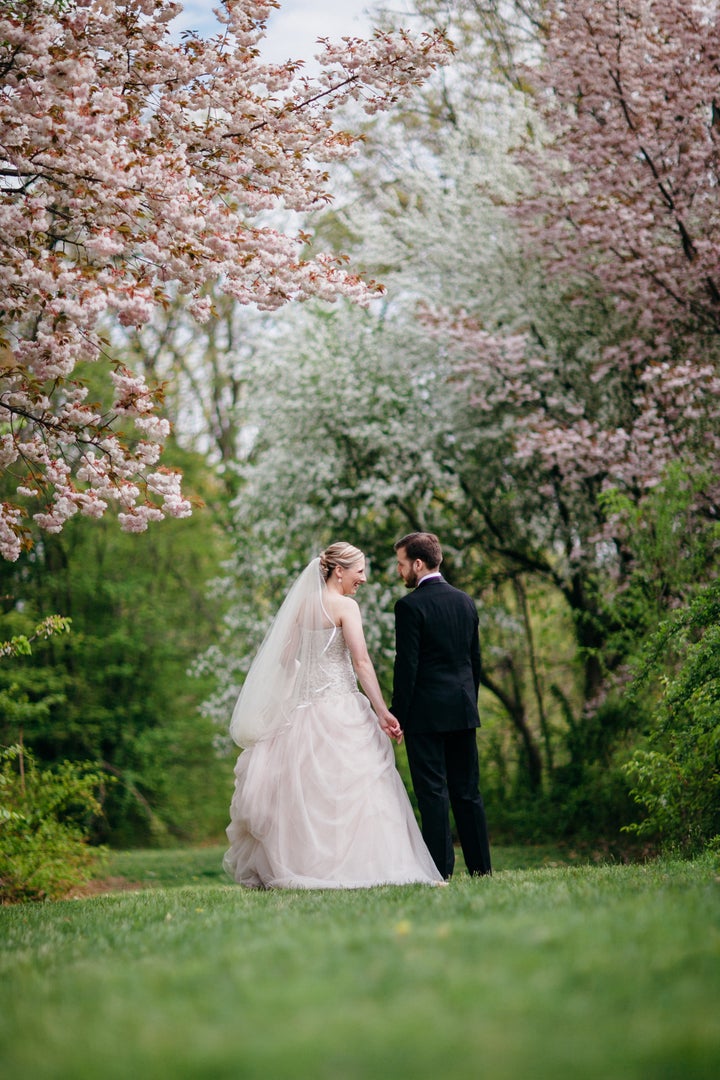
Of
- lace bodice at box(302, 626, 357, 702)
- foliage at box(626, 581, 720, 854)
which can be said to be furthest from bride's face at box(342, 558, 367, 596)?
foliage at box(626, 581, 720, 854)

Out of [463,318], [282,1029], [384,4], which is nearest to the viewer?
[282,1029]

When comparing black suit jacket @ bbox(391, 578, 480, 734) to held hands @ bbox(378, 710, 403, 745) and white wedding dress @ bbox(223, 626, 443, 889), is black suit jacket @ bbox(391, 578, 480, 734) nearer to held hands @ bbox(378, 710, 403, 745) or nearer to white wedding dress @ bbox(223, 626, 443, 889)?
held hands @ bbox(378, 710, 403, 745)

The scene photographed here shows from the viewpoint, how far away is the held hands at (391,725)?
6520mm

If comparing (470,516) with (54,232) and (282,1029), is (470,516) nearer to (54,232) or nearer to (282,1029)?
(54,232)

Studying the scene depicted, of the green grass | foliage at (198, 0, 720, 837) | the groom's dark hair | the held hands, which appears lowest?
the green grass

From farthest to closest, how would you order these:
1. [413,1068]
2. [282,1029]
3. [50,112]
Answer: [50,112]
[282,1029]
[413,1068]

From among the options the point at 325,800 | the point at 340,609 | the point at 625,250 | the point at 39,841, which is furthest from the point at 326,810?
the point at 625,250

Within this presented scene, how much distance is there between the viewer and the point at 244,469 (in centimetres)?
1465

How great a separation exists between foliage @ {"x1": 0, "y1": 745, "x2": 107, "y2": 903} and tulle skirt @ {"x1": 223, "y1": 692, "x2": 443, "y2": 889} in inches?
98.8

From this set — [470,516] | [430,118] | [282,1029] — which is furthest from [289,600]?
[430,118]

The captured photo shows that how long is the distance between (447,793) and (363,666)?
3.00ft

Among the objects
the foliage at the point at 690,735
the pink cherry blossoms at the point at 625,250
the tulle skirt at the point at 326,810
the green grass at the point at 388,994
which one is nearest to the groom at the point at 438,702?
the tulle skirt at the point at 326,810

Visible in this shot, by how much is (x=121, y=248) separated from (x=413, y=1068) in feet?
17.0

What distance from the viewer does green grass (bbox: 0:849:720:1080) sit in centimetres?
232
